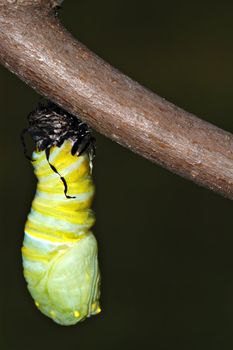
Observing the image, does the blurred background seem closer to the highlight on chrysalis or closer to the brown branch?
the highlight on chrysalis

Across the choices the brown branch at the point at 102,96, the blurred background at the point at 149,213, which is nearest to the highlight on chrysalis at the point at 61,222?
the brown branch at the point at 102,96

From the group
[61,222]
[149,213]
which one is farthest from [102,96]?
[149,213]

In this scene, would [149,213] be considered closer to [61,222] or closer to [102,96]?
[61,222]

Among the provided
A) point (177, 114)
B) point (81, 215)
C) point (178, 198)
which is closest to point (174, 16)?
point (178, 198)

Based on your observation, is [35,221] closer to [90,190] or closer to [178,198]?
[90,190]

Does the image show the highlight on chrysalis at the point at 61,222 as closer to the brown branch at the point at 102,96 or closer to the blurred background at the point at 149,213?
the brown branch at the point at 102,96

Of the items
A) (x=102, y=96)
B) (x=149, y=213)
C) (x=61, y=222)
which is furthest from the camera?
(x=149, y=213)

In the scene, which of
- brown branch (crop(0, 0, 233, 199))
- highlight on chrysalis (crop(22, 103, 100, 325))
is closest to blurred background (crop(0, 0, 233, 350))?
highlight on chrysalis (crop(22, 103, 100, 325))
